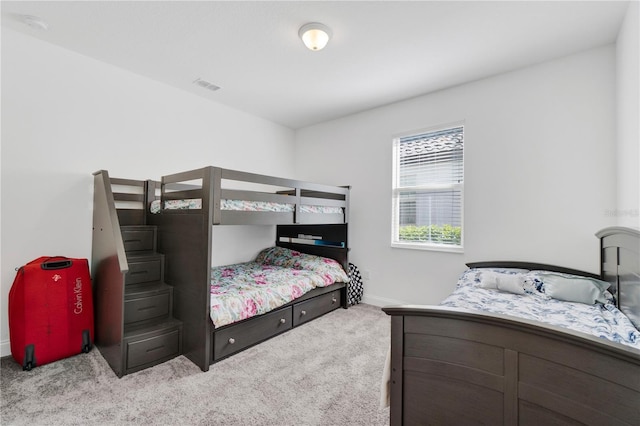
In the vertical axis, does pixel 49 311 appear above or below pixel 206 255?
below

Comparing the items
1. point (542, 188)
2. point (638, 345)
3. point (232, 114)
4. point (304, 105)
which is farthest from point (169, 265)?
point (542, 188)

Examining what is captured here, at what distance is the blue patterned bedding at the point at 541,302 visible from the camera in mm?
1565

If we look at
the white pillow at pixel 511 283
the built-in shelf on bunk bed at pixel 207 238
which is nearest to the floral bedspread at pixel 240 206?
the built-in shelf on bunk bed at pixel 207 238

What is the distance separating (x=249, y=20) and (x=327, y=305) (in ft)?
9.23

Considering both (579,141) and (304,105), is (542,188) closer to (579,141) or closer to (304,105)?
(579,141)

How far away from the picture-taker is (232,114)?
3.77 metres

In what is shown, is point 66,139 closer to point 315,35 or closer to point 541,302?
point 315,35

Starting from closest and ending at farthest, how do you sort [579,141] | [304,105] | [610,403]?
1. [610,403]
2. [579,141]
3. [304,105]

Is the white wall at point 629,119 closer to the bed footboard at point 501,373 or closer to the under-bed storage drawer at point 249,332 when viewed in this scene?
the bed footboard at point 501,373

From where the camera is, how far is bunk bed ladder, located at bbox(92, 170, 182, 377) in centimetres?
202

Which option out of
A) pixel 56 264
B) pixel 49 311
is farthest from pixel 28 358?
pixel 56 264

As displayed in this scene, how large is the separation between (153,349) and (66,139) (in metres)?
1.95

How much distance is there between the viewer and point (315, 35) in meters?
2.14

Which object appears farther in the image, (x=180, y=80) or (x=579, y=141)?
(x=180, y=80)
